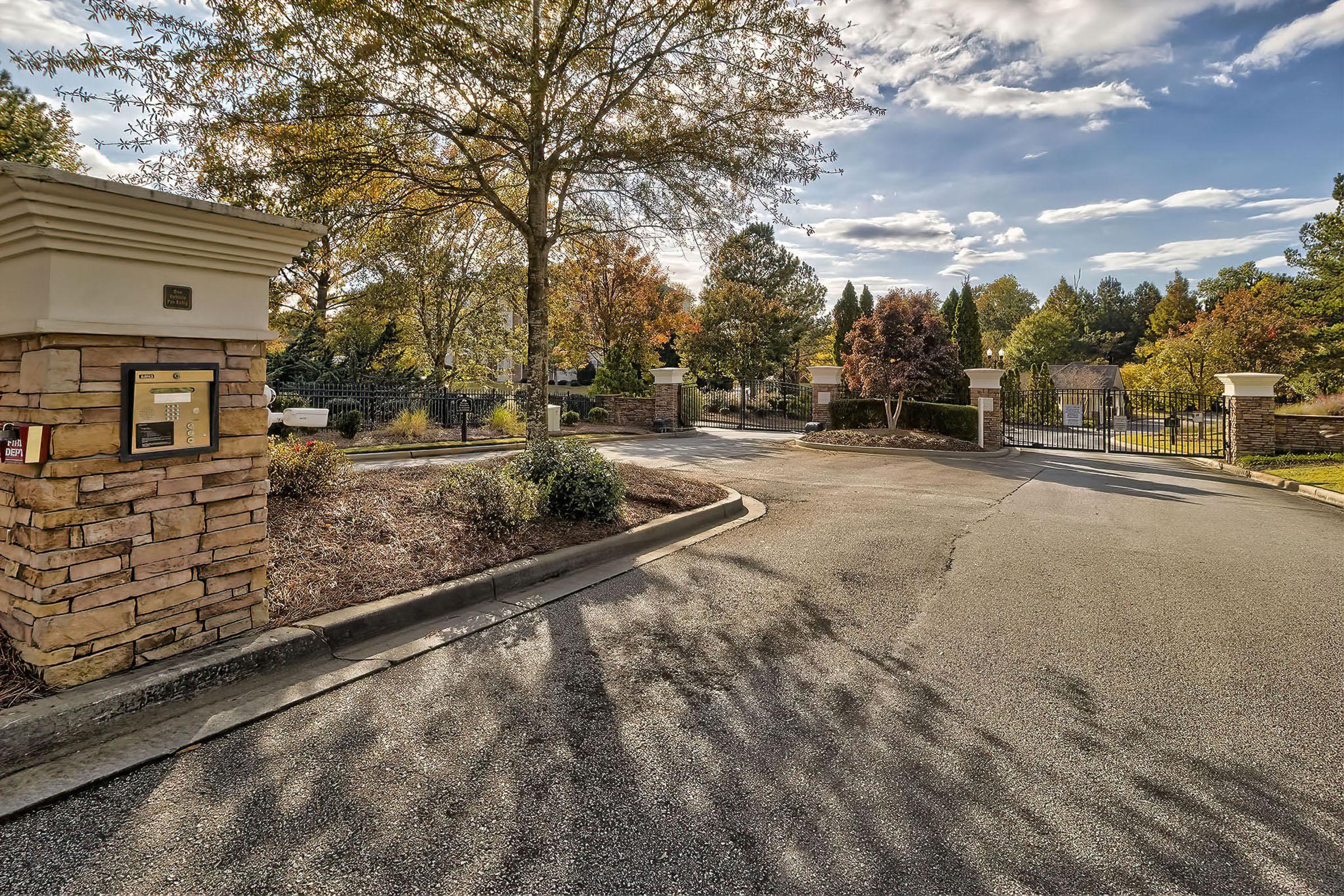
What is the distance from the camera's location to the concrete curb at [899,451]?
15.6 metres

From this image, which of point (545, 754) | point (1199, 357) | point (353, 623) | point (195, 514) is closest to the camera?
point (545, 754)

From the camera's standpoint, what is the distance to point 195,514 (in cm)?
335

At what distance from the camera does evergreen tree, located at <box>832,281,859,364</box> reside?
32.8 meters

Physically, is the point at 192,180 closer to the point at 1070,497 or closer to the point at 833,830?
the point at 833,830

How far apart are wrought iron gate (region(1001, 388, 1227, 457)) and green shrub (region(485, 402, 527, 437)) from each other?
43.8 feet

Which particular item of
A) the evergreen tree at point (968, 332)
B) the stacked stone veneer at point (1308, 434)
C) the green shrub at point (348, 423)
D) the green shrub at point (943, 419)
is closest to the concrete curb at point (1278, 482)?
the stacked stone veneer at point (1308, 434)

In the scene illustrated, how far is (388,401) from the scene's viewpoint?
1664 centimetres

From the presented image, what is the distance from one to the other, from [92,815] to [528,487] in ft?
12.4

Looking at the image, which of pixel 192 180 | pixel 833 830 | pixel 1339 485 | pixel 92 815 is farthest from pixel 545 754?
pixel 1339 485

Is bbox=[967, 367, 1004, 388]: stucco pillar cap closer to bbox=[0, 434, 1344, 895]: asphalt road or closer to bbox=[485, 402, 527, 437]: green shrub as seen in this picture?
bbox=[485, 402, 527, 437]: green shrub

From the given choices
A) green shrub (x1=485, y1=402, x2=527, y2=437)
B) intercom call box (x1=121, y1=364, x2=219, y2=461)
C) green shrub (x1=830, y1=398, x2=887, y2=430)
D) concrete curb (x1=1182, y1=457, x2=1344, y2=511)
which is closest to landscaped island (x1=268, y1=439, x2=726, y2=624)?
intercom call box (x1=121, y1=364, x2=219, y2=461)

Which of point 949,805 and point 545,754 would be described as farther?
point 545,754

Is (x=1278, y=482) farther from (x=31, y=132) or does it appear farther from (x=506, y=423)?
(x=31, y=132)

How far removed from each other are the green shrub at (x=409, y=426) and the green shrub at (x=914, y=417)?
39.4 ft
